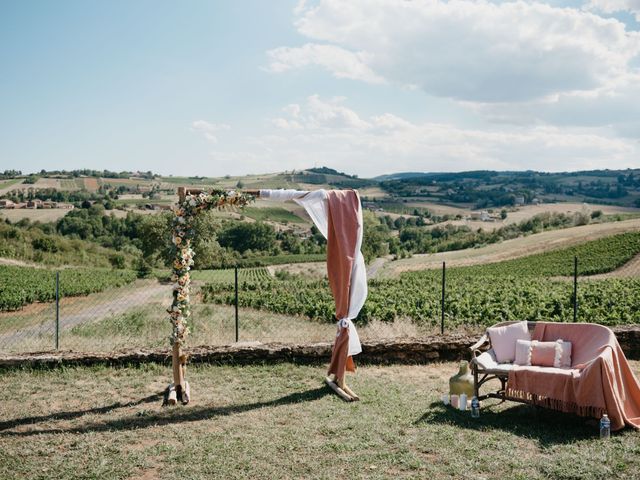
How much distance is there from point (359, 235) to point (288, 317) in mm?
11776

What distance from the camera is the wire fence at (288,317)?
390 inches

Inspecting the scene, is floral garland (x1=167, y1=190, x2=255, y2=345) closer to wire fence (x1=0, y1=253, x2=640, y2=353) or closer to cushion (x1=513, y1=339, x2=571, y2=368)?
wire fence (x1=0, y1=253, x2=640, y2=353)

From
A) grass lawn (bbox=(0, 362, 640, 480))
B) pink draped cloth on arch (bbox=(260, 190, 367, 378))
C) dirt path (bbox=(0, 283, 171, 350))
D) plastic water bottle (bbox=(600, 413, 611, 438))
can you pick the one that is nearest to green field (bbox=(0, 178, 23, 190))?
dirt path (bbox=(0, 283, 171, 350))

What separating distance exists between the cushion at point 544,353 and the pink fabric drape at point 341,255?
7.44 feet

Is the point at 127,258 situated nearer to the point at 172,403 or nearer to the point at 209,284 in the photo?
the point at 209,284

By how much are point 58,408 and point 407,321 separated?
289 inches

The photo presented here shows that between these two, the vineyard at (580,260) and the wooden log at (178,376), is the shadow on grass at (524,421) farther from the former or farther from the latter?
the vineyard at (580,260)

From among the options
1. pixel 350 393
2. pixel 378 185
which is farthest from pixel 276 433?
pixel 378 185

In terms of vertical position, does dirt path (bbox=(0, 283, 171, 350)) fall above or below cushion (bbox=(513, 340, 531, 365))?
below

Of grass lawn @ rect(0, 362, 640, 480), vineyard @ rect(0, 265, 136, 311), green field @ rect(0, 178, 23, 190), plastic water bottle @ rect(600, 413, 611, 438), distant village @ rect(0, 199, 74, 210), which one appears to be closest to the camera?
grass lawn @ rect(0, 362, 640, 480)

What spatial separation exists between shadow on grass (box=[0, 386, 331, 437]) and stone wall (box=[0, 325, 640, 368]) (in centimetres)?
140

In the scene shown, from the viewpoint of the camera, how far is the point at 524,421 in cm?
595

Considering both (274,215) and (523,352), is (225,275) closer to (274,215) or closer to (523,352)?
(523,352)

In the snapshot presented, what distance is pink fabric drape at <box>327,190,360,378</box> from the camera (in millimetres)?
7336
